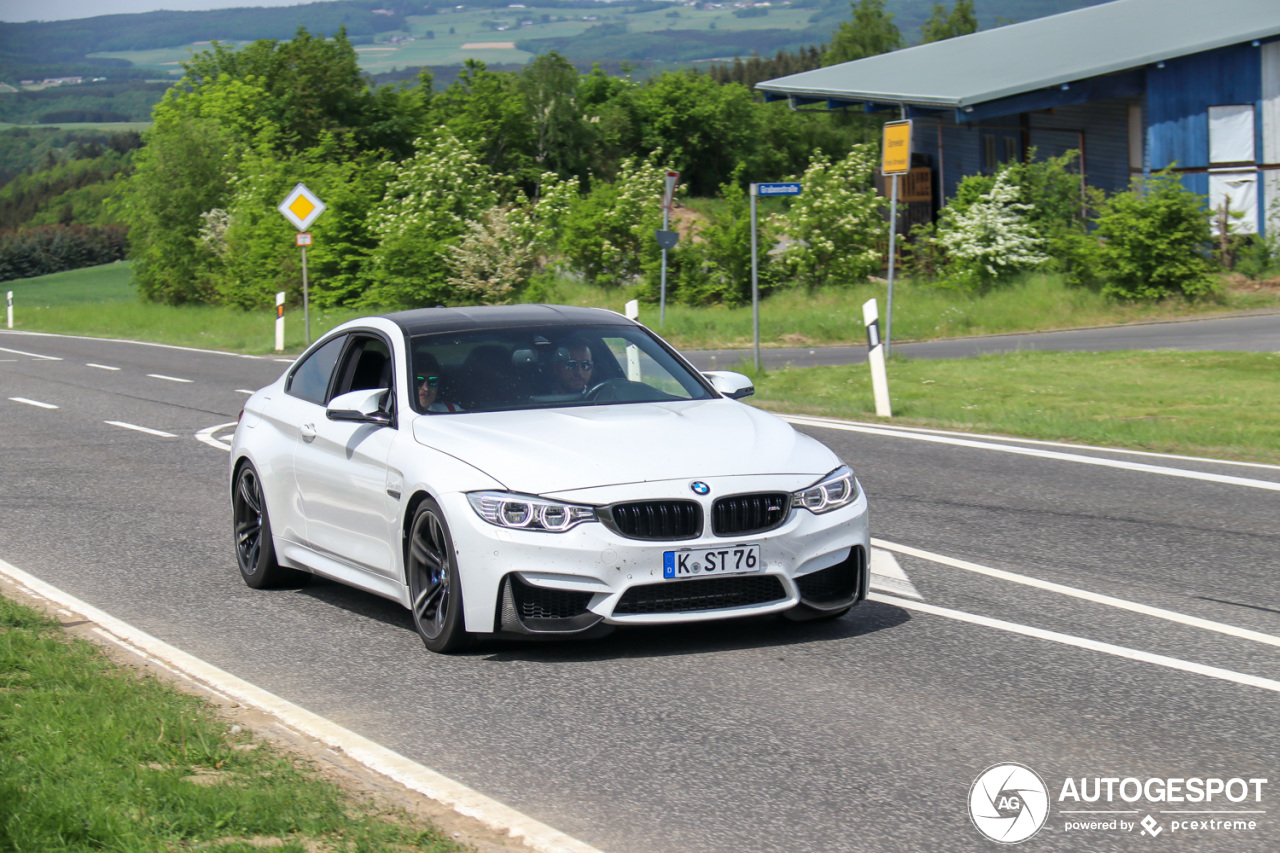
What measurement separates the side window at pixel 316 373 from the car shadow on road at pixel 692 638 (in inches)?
61.0

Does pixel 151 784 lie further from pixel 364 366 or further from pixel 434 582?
pixel 364 366

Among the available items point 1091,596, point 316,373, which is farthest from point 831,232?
point 1091,596

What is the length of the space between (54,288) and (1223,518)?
103 m

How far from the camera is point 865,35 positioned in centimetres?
8719

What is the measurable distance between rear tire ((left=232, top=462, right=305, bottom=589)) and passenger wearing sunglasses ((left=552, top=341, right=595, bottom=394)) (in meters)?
1.98

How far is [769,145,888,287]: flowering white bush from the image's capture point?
37625 mm

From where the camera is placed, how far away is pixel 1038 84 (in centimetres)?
3459

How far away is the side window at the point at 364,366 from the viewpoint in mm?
7875

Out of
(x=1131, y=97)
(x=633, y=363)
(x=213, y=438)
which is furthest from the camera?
(x=1131, y=97)

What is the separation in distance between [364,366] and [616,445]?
2.06m

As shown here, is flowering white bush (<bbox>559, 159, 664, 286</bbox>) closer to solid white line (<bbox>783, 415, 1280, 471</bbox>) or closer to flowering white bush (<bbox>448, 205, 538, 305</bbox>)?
flowering white bush (<bbox>448, 205, 538, 305</bbox>)

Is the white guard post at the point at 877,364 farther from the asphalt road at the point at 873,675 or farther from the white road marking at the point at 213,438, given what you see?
the white road marking at the point at 213,438

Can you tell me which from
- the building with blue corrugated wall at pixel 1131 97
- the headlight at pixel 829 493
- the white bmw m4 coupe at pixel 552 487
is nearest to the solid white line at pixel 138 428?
the white bmw m4 coupe at pixel 552 487

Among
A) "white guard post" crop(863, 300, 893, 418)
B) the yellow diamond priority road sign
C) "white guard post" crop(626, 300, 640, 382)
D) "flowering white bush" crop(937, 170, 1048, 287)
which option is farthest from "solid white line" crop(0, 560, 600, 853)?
"flowering white bush" crop(937, 170, 1048, 287)
